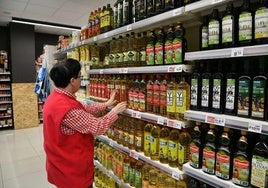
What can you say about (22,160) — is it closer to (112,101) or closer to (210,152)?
(112,101)

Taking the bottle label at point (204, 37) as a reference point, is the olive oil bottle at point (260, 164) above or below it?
below

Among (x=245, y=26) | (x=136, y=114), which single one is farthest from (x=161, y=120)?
(x=245, y=26)

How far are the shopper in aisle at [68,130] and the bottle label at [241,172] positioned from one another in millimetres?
1060

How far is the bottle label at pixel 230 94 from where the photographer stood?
4.43ft

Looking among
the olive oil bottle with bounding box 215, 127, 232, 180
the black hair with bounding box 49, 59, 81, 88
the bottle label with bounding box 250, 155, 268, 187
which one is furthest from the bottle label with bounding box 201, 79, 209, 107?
the black hair with bounding box 49, 59, 81, 88

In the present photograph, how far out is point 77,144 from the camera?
197 cm

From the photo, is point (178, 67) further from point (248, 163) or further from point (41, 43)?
point (41, 43)

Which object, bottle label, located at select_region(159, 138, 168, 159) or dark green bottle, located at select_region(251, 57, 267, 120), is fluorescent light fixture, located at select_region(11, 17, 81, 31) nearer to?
bottle label, located at select_region(159, 138, 168, 159)

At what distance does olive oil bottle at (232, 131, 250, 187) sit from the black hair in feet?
4.73

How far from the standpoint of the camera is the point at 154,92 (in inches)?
77.0

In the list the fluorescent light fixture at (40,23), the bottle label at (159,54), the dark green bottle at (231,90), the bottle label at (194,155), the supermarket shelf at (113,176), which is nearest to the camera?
the dark green bottle at (231,90)

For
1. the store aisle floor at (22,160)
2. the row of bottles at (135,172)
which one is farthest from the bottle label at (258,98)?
the store aisle floor at (22,160)

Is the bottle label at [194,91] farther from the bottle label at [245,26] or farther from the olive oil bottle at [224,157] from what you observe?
the bottle label at [245,26]

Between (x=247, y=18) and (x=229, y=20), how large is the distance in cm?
10
